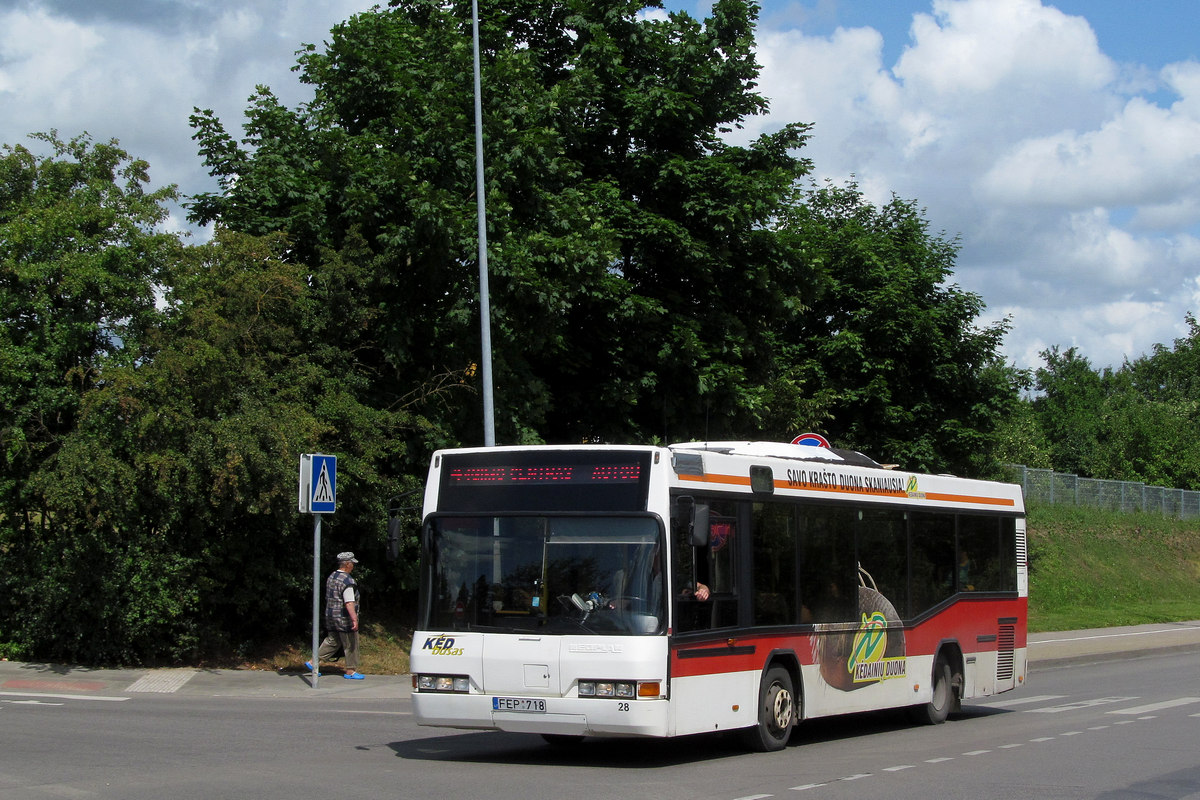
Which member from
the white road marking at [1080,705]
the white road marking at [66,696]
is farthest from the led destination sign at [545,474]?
the white road marking at [1080,705]

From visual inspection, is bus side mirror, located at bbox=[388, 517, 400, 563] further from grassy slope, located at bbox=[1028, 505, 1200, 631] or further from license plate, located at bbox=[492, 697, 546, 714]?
grassy slope, located at bbox=[1028, 505, 1200, 631]

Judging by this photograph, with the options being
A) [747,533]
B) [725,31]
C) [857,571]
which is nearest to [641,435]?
[725,31]

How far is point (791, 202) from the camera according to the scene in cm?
2702

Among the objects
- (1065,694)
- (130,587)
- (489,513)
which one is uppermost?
(489,513)

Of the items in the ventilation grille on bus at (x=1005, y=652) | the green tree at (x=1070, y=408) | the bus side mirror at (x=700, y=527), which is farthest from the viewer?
the green tree at (x=1070, y=408)

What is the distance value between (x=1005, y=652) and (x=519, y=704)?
847 cm

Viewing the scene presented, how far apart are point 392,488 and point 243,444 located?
3.95 metres

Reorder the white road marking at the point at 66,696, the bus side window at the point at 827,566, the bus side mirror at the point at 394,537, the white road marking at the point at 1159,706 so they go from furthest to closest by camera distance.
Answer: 1. the white road marking at the point at 1159,706
2. the white road marking at the point at 66,696
3. the bus side window at the point at 827,566
4. the bus side mirror at the point at 394,537

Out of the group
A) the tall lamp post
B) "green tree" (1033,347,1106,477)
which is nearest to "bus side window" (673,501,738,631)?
the tall lamp post

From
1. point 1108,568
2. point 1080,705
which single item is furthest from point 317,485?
point 1108,568

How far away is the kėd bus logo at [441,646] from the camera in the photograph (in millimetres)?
10687

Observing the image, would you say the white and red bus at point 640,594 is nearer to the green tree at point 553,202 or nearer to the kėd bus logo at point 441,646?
the kėd bus logo at point 441,646

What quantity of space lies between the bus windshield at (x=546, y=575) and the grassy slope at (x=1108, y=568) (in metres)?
26.2

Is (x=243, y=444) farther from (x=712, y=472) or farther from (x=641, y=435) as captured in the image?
(x=641, y=435)
